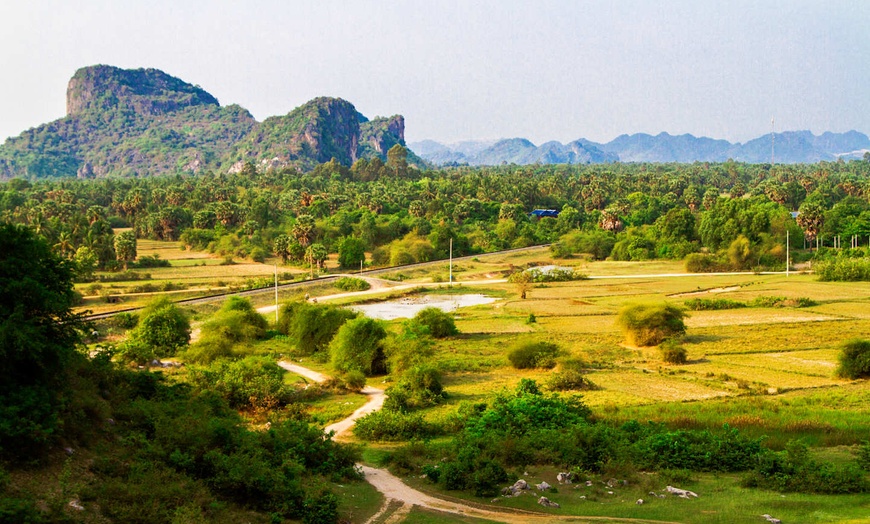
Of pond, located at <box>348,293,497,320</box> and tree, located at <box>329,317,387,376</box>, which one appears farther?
pond, located at <box>348,293,497,320</box>

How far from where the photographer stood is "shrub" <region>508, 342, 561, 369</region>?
3869 centimetres

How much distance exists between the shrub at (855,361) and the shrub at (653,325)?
10595 mm

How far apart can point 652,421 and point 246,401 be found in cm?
1501

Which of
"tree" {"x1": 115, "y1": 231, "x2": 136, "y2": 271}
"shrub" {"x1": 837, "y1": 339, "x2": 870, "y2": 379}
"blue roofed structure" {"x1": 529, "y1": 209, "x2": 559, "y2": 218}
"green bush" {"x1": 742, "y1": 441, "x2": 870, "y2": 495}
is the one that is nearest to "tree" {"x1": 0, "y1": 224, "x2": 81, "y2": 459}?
"green bush" {"x1": 742, "y1": 441, "x2": 870, "y2": 495}

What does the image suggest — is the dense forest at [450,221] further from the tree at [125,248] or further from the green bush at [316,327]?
the green bush at [316,327]

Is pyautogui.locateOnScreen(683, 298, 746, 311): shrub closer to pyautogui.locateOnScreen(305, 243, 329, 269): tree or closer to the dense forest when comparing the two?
the dense forest

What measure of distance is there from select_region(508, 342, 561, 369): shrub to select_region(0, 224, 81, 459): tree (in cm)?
2330

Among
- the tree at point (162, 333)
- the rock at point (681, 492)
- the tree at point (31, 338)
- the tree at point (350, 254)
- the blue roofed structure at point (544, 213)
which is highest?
the blue roofed structure at point (544, 213)

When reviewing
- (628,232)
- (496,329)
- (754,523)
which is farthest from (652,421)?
(628,232)

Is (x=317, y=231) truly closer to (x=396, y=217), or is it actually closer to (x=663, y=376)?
(x=396, y=217)

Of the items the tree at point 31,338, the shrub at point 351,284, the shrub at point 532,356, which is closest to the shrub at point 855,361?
the shrub at point 532,356

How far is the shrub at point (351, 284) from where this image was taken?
73875 mm

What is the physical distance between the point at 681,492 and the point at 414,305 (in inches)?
1840

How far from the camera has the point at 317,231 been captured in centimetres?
10056
